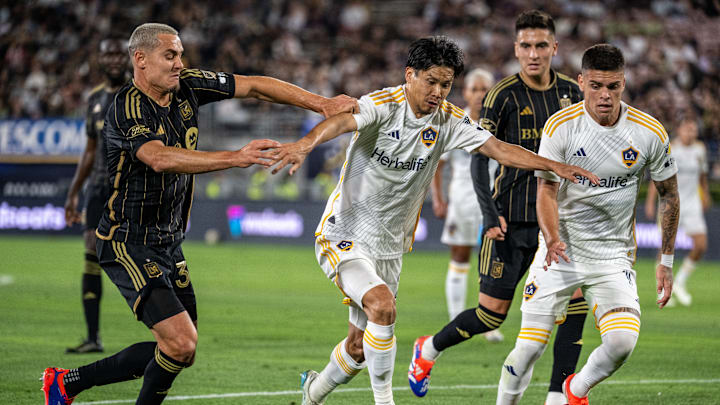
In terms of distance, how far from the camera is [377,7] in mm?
27859

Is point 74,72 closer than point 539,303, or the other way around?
point 539,303

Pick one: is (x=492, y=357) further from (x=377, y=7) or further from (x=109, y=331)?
(x=377, y=7)

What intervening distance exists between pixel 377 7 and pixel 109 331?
19.4 meters

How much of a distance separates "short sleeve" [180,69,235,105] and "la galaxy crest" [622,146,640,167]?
232 cm

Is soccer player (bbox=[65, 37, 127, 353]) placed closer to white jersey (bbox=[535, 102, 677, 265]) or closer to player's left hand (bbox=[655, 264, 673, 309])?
white jersey (bbox=[535, 102, 677, 265])

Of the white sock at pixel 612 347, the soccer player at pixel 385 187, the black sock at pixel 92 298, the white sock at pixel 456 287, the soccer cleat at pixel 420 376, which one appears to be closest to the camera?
the white sock at pixel 612 347

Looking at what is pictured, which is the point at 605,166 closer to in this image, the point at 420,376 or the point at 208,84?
the point at 420,376

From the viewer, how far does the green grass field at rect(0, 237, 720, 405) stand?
7.04 meters

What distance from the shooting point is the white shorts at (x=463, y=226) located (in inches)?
403

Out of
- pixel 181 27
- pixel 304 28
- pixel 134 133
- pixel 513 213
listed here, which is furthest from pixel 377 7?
pixel 134 133

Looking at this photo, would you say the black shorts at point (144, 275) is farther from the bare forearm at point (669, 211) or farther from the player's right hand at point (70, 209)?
the player's right hand at point (70, 209)

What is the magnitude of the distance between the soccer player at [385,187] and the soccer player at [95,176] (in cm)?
313

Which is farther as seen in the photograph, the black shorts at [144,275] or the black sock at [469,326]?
the black sock at [469,326]

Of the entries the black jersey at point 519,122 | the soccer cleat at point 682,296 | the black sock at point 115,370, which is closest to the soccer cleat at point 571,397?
the black jersey at point 519,122
